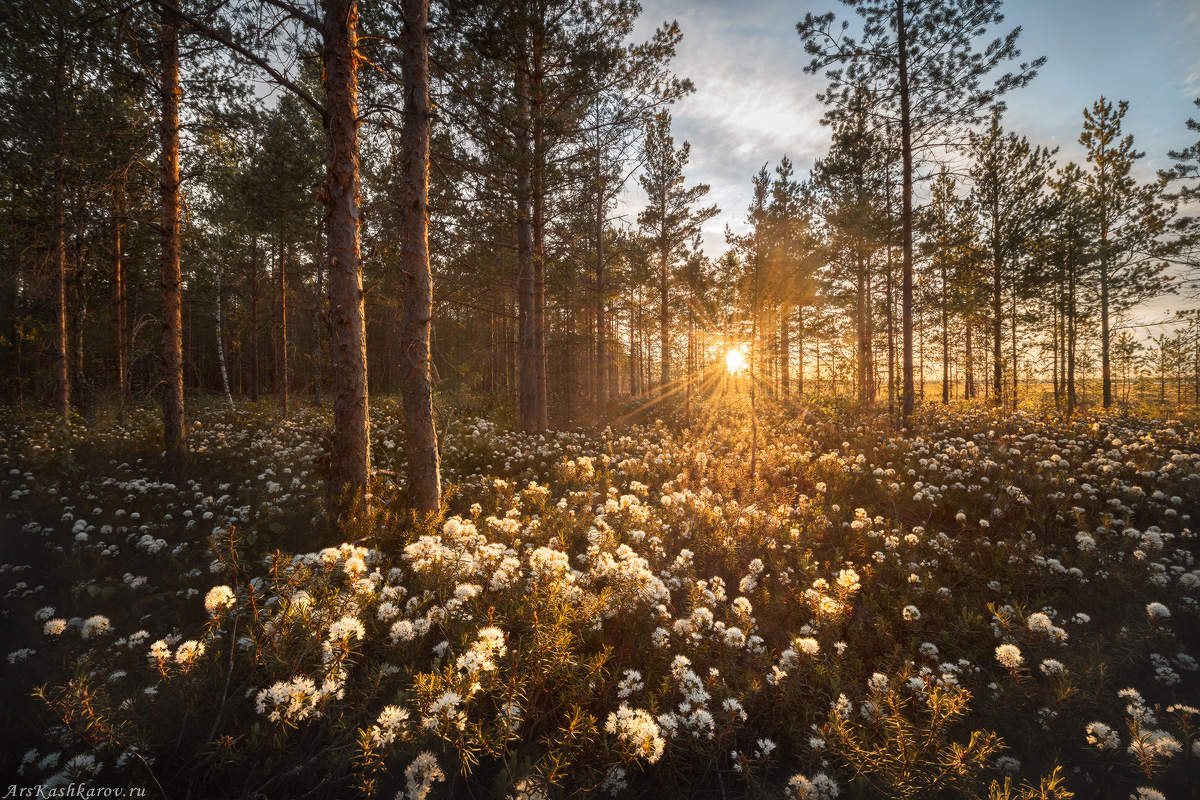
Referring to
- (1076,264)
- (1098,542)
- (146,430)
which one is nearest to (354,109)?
(1098,542)

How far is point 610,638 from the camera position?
10.6 feet

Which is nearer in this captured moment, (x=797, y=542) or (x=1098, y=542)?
(x=1098, y=542)

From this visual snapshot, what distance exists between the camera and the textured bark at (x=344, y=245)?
4.43 m

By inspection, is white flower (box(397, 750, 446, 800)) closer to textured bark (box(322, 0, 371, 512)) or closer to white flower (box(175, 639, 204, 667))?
white flower (box(175, 639, 204, 667))

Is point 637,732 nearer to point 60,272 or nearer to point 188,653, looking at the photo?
point 188,653

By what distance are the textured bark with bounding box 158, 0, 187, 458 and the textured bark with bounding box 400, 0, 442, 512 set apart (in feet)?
18.3

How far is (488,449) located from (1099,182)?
2732 cm

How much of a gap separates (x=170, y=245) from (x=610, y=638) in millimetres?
10236

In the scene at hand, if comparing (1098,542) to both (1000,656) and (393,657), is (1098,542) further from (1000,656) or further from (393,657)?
(393,657)

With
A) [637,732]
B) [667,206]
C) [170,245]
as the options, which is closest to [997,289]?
[667,206]

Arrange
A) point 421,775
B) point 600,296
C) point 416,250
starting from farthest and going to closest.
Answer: point 600,296, point 416,250, point 421,775

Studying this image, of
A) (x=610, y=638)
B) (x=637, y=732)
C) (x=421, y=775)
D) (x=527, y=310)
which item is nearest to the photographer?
(x=421, y=775)

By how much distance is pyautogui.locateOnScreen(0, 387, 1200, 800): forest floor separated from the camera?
2068mm

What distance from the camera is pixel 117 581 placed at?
4.05 metres
